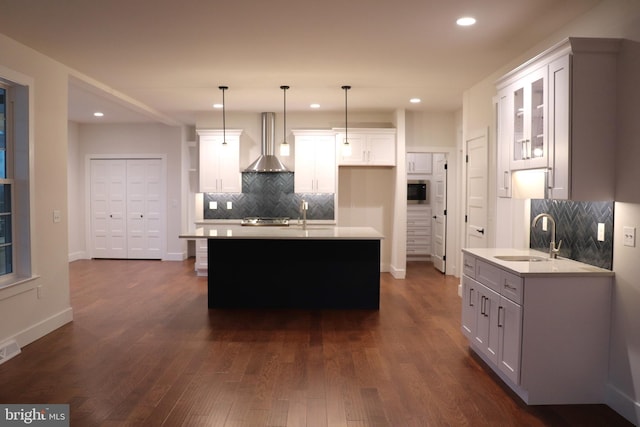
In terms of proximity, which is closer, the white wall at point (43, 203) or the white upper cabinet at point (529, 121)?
the white upper cabinet at point (529, 121)

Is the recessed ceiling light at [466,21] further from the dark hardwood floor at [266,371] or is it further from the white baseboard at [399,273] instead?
the white baseboard at [399,273]

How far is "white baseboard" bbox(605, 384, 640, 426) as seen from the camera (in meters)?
2.88

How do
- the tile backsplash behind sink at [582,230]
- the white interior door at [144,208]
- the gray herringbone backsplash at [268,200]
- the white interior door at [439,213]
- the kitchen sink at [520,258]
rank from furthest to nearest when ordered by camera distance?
the white interior door at [144,208] → the white interior door at [439,213] → the gray herringbone backsplash at [268,200] → the kitchen sink at [520,258] → the tile backsplash behind sink at [582,230]

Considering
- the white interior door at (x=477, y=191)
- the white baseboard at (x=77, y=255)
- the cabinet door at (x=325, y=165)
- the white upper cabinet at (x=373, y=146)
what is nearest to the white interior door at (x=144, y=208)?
the white baseboard at (x=77, y=255)

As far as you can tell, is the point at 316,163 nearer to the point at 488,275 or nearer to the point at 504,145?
the point at 504,145

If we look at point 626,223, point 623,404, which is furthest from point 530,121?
point 623,404

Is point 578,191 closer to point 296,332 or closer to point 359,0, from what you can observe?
point 359,0

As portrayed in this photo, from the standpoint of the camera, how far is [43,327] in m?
4.55

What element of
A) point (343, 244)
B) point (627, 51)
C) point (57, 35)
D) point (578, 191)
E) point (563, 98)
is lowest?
point (343, 244)

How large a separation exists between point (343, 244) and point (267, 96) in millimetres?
2467

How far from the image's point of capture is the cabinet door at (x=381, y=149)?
25.1 feet

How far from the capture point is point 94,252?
9.55 meters

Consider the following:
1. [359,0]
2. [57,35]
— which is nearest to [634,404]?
[359,0]

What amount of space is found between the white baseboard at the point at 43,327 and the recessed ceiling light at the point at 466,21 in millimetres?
4524
